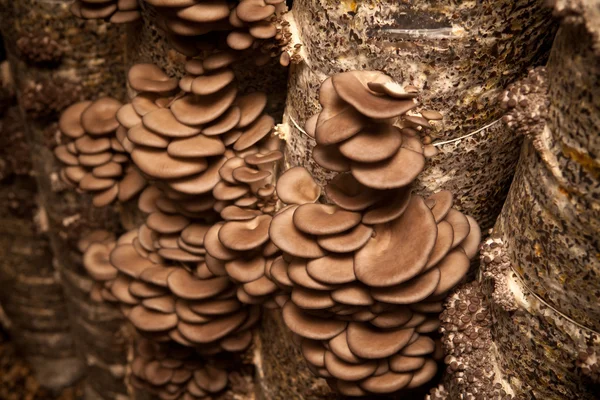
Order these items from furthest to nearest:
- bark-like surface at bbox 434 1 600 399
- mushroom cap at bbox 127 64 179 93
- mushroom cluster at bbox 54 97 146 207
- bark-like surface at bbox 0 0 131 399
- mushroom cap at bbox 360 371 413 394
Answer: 1. bark-like surface at bbox 0 0 131 399
2. mushroom cluster at bbox 54 97 146 207
3. mushroom cap at bbox 127 64 179 93
4. mushroom cap at bbox 360 371 413 394
5. bark-like surface at bbox 434 1 600 399

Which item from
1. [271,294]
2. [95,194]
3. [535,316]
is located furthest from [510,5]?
[95,194]

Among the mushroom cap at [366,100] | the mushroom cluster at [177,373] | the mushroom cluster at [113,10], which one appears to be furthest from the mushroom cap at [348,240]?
the mushroom cluster at [177,373]

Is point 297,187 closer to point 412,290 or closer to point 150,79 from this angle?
point 412,290

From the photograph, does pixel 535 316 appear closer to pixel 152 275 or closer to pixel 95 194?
pixel 152 275

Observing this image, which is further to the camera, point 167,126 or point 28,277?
point 28,277

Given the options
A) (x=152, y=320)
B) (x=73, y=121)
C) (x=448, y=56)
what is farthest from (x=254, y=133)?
(x=73, y=121)

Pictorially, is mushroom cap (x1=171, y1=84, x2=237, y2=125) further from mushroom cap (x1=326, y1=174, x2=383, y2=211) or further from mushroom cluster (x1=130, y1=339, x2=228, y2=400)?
mushroom cluster (x1=130, y1=339, x2=228, y2=400)

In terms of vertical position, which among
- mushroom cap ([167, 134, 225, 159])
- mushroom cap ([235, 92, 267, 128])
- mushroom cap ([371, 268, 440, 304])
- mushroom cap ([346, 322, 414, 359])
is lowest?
mushroom cap ([346, 322, 414, 359])

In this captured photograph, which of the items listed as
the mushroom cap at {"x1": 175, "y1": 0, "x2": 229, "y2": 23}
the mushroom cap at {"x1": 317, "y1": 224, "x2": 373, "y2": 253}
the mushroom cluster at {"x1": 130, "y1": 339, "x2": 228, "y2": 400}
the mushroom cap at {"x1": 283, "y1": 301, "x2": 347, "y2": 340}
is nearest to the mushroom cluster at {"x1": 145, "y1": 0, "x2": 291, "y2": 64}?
the mushroom cap at {"x1": 175, "y1": 0, "x2": 229, "y2": 23}

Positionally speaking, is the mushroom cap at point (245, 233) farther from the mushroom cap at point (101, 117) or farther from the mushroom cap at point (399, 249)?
the mushroom cap at point (101, 117)
